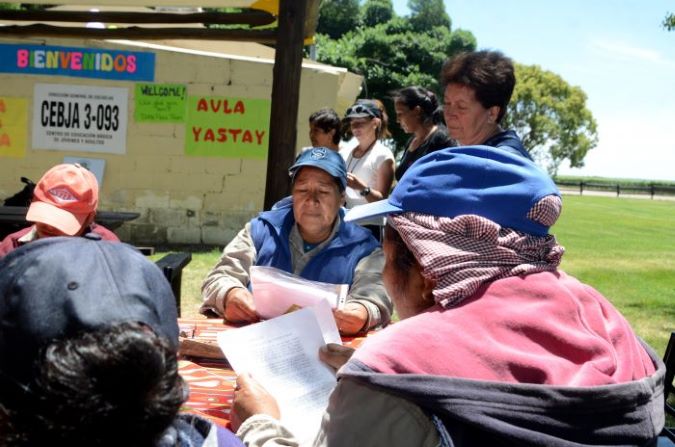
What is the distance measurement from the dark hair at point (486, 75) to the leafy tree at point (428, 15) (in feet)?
97.6

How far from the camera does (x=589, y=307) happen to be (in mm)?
1529

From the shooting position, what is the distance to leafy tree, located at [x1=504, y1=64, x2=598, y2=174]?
52406mm

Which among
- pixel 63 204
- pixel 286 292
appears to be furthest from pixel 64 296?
pixel 63 204

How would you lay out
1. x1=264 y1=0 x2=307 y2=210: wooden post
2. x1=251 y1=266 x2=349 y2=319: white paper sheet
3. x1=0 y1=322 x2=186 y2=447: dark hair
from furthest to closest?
x1=264 y1=0 x2=307 y2=210: wooden post
x1=251 y1=266 x2=349 y2=319: white paper sheet
x1=0 y1=322 x2=186 y2=447: dark hair

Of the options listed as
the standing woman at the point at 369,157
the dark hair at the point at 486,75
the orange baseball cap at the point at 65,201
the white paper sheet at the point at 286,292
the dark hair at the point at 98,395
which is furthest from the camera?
the standing woman at the point at 369,157

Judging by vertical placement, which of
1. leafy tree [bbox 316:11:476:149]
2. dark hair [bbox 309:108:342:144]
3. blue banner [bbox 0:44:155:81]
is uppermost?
leafy tree [bbox 316:11:476:149]

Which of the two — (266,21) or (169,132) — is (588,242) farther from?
(266,21)

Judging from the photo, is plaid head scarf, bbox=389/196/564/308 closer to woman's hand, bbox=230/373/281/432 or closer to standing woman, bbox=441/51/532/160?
woman's hand, bbox=230/373/281/432

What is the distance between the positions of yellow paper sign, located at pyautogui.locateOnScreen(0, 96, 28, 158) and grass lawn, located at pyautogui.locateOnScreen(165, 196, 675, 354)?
7.03ft

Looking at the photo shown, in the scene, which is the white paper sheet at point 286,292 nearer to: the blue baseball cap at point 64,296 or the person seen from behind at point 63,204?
the person seen from behind at point 63,204

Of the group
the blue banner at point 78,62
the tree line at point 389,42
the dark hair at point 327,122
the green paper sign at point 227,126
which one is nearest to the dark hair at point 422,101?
the dark hair at point 327,122

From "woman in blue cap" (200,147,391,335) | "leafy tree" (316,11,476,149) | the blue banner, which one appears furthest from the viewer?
"leafy tree" (316,11,476,149)

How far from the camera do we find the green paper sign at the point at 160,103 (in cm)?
886

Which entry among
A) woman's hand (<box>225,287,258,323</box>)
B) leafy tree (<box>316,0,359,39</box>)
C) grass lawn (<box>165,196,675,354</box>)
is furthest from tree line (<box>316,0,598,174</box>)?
woman's hand (<box>225,287,258,323</box>)
